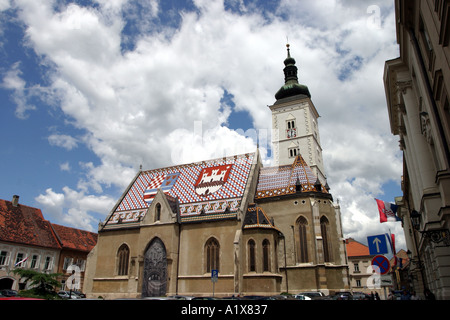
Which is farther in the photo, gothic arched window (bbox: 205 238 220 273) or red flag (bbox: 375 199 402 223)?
gothic arched window (bbox: 205 238 220 273)

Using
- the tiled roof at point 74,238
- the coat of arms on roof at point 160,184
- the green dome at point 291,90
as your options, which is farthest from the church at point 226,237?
the green dome at point 291,90

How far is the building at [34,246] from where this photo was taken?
39.1 m

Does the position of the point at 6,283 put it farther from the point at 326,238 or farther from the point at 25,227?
the point at 326,238

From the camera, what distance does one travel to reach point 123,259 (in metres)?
37.4

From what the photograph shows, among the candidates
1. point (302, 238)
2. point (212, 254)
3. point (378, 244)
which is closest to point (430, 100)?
point (378, 244)

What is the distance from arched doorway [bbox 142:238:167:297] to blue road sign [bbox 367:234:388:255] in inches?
1071

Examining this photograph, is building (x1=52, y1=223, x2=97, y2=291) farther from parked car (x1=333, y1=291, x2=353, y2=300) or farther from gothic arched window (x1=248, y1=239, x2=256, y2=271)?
parked car (x1=333, y1=291, x2=353, y2=300)

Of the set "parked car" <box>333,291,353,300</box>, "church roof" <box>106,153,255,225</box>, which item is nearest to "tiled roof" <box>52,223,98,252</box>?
"church roof" <box>106,153,255,225</box>

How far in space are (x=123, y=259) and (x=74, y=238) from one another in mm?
18980

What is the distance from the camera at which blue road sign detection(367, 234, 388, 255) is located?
32.4ft

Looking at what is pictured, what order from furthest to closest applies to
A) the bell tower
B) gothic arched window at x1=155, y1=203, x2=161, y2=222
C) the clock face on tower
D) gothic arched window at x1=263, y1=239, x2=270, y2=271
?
1. the clock face on tower
2. the bell tower
3. gothic arched window at x1=155, y1=203, x2=161, y2=222
4. gothic arched window at x1=263, y1=239, x2=270, y2=271

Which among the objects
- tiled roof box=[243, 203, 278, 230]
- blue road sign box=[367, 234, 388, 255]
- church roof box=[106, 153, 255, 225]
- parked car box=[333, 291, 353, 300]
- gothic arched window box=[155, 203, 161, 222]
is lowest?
parked car box=[333, 291, 353, 300]

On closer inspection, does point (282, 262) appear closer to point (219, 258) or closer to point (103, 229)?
point (219, 258)

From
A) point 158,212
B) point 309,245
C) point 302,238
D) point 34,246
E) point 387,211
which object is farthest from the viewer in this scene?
point 34,246
